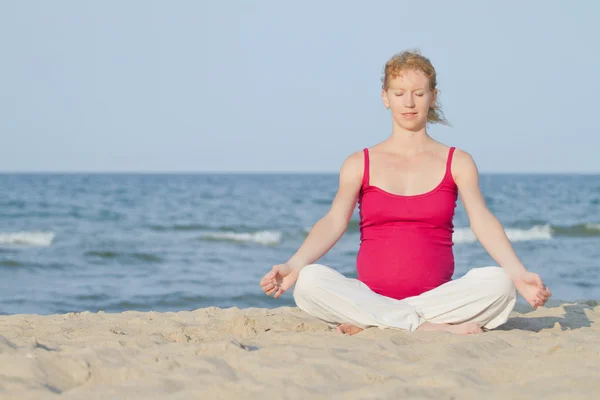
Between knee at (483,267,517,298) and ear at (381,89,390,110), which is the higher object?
ear at (381,89,390,110)

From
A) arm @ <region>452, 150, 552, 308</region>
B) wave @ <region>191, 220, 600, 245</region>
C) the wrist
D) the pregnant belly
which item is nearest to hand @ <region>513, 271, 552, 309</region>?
arm @ <region>452, 150, 552, 308</region>

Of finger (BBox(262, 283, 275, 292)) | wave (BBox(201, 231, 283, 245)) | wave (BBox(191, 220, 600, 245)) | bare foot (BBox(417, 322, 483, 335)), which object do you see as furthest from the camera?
wave (BBox(191, 220, 600, 245))

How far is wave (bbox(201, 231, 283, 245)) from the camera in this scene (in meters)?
17.2

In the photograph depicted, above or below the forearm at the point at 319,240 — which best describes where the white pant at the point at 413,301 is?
below

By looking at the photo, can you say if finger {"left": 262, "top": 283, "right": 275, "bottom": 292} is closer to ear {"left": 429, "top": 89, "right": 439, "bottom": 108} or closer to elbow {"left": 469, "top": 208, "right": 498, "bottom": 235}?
elbow {"left": 469, "top": 208, "right": 498, "bottom": 235}

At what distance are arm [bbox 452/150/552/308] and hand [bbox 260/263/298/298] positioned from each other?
106 cm

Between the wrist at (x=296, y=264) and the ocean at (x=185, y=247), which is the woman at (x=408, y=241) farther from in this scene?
the ocean at (x=185, y=247)

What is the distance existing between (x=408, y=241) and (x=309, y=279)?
1.97ft

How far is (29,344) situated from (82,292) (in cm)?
537

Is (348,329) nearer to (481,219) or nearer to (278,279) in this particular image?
(278,279)

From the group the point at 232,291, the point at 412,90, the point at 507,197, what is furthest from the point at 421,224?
the point at 507,197

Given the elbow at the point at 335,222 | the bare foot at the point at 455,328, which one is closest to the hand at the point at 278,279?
the elbow at the point at 335,222

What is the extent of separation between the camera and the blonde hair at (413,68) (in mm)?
4266

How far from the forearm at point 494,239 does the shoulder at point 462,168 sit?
0.22 meters
